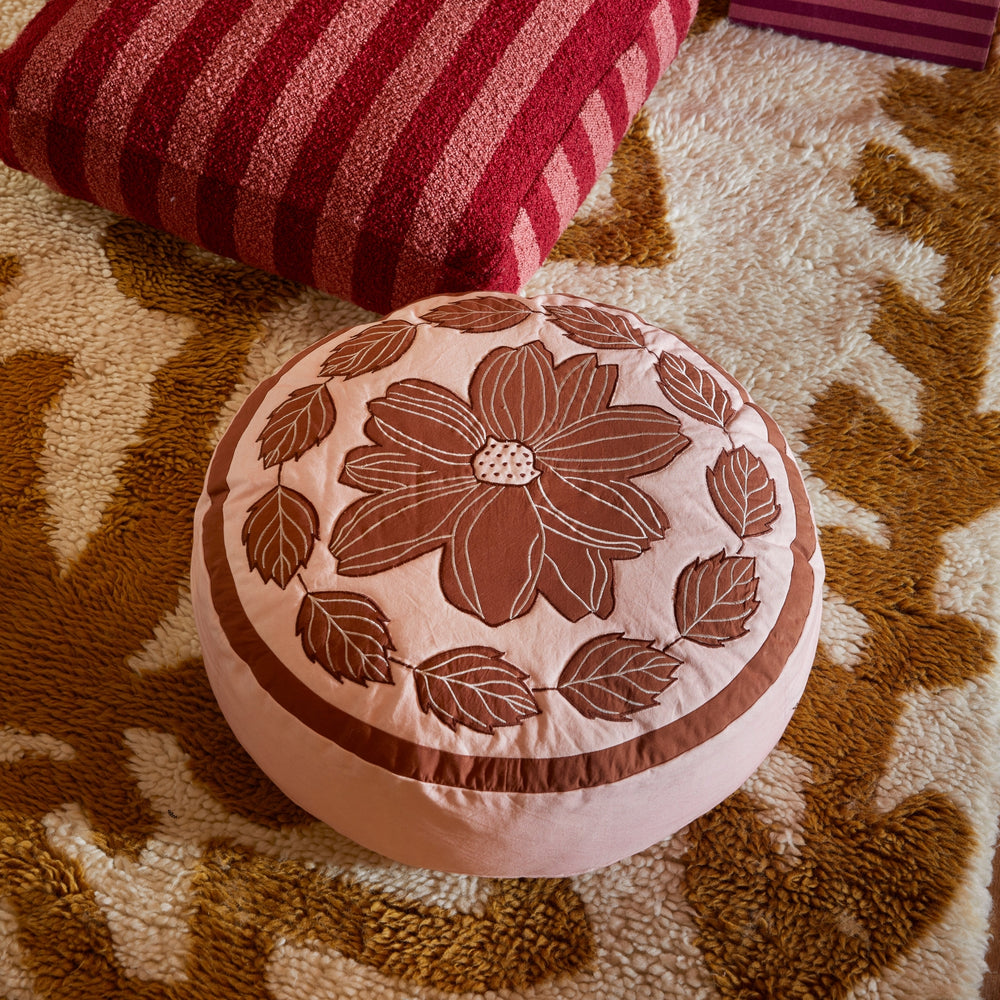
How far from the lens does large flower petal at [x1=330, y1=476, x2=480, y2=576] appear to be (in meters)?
0.83

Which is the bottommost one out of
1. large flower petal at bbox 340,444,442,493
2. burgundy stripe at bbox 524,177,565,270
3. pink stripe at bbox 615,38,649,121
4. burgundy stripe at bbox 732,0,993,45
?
large flower petal at bbox 340,444,442,493

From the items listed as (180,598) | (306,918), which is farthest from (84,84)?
(306,918)

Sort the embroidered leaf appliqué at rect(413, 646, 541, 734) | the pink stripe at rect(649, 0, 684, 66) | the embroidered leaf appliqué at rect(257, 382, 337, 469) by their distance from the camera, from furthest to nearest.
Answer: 1. the pink stripe at rect(649, 0, 684, 66)
2. the embroidered leaf appliqué at rect(257, 382, 337, 469)
3. the embroidered leaf appliqué at rect(413, 646, 541, 734)

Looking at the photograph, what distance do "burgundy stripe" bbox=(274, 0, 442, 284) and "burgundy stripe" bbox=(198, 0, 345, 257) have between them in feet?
0.20

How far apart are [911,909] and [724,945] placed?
197 mm

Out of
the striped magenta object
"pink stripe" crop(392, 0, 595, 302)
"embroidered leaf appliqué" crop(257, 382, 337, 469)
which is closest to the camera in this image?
"embroidered leaf appliqué" crop(257, 382, 337, 469)

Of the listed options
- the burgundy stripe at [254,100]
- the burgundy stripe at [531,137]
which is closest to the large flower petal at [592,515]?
the burgundy stripe at [531,137]

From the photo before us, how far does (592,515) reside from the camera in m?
0.85

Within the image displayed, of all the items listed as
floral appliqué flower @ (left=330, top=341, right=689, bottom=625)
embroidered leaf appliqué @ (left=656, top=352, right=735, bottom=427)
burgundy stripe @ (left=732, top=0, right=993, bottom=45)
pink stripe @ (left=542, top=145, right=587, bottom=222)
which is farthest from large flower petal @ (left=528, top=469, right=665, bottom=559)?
burgundy stripe @ (left=732, top=0, right=993, bottom=45)

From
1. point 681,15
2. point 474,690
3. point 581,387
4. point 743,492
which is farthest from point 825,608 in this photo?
point 681,15

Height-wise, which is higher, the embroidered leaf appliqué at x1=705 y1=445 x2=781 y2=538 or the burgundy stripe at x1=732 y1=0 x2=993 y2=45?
the burgundy stripe at x1=732 y1=0 x2=993 y2=45

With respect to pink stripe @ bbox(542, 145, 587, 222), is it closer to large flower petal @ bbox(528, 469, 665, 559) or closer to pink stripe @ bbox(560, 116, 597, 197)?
pink stripe @ bbox(560, 116, 597, 197)

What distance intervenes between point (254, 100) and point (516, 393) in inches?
19.6

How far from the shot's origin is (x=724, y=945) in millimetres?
990
